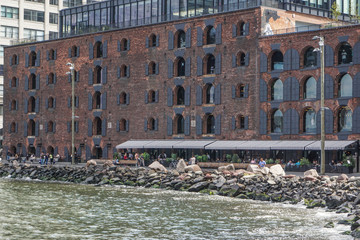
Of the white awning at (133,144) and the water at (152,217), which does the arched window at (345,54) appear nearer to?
the water at (152,217)

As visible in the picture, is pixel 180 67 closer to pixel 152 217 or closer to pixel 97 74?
pixel 97 74

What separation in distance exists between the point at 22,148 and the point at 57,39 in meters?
17.6

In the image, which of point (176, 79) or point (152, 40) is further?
point (152, 40)

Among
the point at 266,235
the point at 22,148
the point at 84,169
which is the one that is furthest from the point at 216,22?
the point at 266,235

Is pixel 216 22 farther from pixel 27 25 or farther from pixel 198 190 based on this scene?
pixel 27 25

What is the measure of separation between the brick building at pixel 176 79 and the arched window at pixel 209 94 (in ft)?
0.38

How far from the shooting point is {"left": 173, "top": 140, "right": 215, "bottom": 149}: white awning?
83.3 meters

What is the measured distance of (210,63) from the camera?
3378 inches

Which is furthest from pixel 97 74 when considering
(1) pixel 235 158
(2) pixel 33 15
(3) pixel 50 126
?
(2) pixel 33 15

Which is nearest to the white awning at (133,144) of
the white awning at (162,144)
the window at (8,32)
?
the white awning at (162,144)

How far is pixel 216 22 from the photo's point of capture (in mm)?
84188

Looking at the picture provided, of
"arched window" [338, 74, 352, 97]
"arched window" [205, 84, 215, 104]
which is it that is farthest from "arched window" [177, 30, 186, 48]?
"arched window" [338, 74, 352, 97]

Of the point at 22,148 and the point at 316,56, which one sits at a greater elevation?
the point at 316,56

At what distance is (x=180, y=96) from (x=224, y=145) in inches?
437
